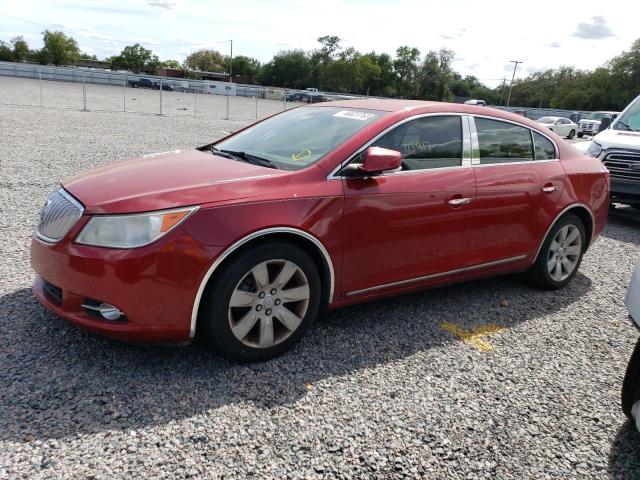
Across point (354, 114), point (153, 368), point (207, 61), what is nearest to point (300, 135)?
point (354, 114)

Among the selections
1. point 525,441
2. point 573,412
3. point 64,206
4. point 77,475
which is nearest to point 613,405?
point 573,412

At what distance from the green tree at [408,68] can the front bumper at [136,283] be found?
105143 mm

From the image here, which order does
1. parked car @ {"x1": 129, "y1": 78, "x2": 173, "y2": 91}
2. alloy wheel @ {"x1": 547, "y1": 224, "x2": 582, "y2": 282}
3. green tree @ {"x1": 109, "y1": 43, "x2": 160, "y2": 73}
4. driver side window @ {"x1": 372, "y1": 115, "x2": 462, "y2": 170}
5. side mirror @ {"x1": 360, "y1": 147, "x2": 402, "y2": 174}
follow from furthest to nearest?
green tree @ {"x1": 109, "y1": 43, "x2": 160, "y2": 73}, parked car @ {"x1": 129, "y1": 78, "x2": 173, "y2": 91}, alloy wheel @ {"x1": 547, "y1": 224, "x2": 582, "y2": 282}, driver side window @ {"x1": 372, "y1": 115, "x2": 462, "y2": 170}, side mirror @ {"x1": 360, "y1": 147, "x2": 402, "y2": 174}

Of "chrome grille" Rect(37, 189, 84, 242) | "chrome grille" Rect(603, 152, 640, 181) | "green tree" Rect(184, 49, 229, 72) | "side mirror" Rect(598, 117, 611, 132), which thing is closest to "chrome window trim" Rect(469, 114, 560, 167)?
"chrome grille" Rect(37, 189, 84, 242)

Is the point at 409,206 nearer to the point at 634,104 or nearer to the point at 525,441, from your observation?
the point at 525,441

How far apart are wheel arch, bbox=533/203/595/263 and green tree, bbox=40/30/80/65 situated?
391ft

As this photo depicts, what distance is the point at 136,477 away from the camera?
2.25m

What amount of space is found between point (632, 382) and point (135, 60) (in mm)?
119477

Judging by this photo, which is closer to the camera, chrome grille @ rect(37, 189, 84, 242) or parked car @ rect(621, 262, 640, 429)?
parked car @ rect(621, 262, 640, 429)

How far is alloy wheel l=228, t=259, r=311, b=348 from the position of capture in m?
3.02

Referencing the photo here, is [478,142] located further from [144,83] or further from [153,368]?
[144,83]

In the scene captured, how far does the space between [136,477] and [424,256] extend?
7.78 feet

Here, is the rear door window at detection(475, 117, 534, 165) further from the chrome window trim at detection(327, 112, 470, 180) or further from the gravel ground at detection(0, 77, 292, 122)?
the gravel ground at detection(0, 77, 292, 122)

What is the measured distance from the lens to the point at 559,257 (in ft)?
15.8
